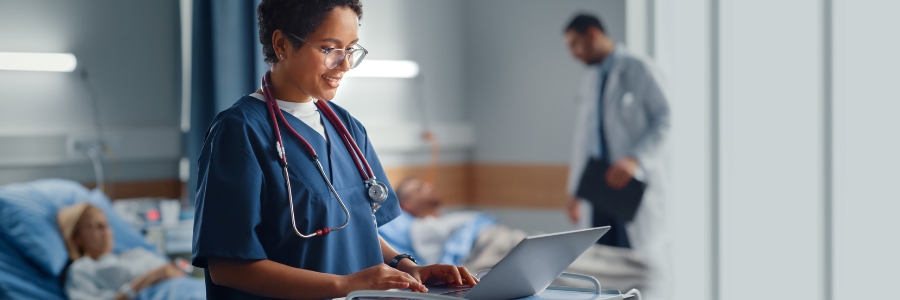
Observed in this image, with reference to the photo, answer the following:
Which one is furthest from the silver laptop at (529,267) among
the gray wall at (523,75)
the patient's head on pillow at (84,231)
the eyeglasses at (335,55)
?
the gray wall at (523,75)

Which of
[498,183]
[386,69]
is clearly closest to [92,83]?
[386,69]

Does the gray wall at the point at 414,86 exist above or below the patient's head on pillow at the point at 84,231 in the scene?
above

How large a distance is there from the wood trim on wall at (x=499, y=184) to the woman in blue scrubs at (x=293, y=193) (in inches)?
103

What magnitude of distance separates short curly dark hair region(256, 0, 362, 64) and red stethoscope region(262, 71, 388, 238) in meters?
0.09

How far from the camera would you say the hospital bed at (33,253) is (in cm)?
227

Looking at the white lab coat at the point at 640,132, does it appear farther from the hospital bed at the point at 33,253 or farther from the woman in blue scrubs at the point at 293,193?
the woman in blue scrubs at the point at 293,193

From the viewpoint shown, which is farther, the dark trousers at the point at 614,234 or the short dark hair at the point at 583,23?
the short dark hair at the point at 583,23

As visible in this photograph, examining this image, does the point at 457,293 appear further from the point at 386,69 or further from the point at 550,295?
the point at 386,69

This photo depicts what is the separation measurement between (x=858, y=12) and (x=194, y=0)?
226 cm

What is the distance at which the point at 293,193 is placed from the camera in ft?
3.81

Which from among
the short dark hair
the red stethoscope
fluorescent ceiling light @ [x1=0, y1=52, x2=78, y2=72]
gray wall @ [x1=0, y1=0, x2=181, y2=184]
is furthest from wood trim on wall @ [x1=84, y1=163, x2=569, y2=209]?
the red stethoscope

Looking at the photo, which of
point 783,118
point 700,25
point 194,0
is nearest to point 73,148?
point 194,0

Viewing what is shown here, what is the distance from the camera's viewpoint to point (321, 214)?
1.17 meters

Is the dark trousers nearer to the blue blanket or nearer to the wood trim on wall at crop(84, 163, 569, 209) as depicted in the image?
the blue blanket
